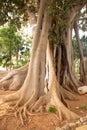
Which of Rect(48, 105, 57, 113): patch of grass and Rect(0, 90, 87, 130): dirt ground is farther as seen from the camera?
Rect(48, 105, 57, 113): patch of grass

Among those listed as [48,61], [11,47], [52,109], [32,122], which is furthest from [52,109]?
[11,47]

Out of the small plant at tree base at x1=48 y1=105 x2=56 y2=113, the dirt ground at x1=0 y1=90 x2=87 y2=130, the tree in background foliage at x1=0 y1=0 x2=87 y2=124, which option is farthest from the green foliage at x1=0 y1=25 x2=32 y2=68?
the dirt ground at x1=0 y1=90 x2=87 y2=130

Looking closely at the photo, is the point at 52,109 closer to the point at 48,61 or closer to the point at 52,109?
the point at 52,109

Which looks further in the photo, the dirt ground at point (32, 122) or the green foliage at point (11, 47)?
the green foliage at point (11, 47)

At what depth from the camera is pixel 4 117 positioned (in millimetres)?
5516

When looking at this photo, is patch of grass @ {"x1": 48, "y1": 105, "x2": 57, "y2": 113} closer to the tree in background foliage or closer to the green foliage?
the tree in background foliage

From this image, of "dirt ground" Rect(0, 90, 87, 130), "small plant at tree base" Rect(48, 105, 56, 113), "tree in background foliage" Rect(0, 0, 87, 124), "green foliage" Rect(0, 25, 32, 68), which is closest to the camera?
"dirt ground" Rect(0, 90, 87, 130)

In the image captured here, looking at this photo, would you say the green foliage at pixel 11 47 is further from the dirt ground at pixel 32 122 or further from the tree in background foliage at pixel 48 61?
the dirt ground at pixel 32 122

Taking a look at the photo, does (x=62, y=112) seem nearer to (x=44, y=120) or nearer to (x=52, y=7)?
(x=44, y=120)

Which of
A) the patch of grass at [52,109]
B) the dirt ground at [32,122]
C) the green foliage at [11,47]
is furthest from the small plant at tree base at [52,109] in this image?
the green foliage at [11,47]

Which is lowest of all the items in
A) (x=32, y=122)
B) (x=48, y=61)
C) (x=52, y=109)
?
(x=32, y=122)

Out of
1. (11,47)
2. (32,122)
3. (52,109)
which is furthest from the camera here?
(11,47)

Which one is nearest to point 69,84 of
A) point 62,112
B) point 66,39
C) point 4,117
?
point 66,39

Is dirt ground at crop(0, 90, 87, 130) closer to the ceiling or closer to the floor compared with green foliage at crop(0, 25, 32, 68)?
closer to the floor
